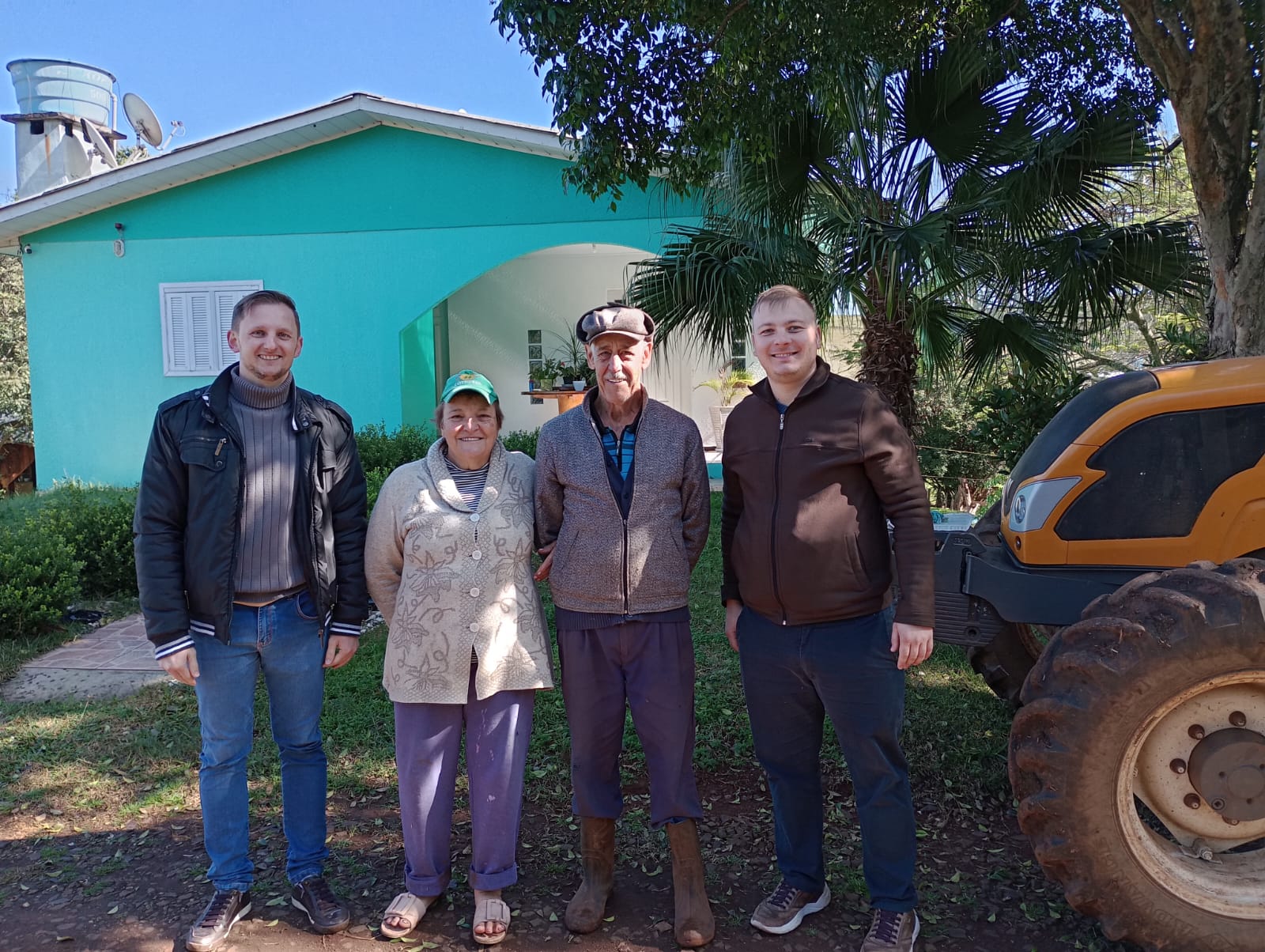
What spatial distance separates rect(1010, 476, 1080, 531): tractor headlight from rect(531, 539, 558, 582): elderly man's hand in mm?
1616

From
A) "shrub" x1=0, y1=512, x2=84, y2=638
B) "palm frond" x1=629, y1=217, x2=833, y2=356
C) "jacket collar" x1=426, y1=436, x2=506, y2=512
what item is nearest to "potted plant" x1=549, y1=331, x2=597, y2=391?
"palm frond" x1=629, y1=217, x2=833, y2=356

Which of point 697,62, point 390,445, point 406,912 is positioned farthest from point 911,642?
point 390,445

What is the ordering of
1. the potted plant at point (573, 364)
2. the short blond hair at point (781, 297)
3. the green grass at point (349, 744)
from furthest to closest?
the potted plant at point (573, 364), the green grass at point (349, 744), the short blond hair at point (781, 297)

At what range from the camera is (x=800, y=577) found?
2.74m

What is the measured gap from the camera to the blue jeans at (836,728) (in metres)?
2.73

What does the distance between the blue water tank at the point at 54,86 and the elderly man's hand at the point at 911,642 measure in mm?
17884


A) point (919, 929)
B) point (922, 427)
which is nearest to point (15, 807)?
point (919, 929)

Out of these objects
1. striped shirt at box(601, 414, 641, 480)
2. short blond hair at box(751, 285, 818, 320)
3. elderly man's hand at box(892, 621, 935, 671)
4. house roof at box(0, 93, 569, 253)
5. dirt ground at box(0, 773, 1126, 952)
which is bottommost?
dirt ground at box(0, 773, 1126, 952)

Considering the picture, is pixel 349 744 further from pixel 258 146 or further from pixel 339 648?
pixel 258 146

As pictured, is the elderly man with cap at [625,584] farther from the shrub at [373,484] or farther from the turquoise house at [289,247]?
the turquoise house at [289,247]

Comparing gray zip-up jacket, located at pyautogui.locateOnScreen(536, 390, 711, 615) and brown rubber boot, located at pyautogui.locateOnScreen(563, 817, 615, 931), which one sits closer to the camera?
gray zip-up jacket, located at pyautogui.locateOnScreen(536, 390, 711, 615)

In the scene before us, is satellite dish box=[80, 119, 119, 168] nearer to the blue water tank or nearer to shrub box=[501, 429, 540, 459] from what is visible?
the blue water tank

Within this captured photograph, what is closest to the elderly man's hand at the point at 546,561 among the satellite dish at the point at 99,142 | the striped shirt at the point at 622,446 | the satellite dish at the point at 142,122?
the striped shirt at the point at 622,446

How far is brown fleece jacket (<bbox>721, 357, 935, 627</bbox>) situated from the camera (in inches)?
107
